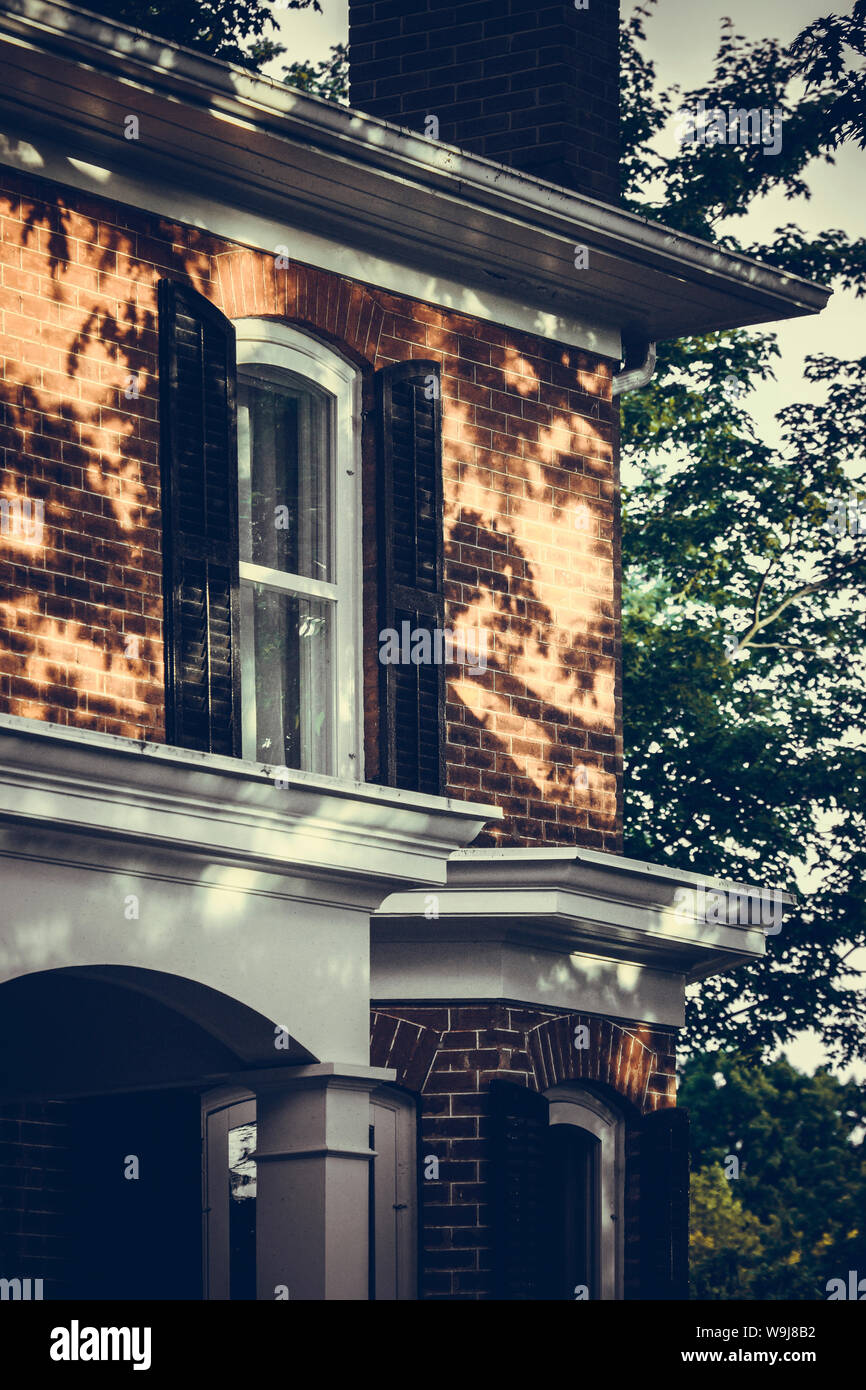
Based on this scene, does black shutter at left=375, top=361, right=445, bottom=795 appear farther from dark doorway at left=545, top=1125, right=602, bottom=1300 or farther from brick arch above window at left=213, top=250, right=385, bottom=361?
dark doorway at left=545, top=1125, right=602, bottom=1300

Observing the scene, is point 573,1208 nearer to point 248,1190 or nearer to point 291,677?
point 248,1190

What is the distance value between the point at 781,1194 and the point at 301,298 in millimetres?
45855

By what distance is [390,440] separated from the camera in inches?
475

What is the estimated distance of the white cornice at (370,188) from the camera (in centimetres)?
1039

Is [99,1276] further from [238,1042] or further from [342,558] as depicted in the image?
[342,558]

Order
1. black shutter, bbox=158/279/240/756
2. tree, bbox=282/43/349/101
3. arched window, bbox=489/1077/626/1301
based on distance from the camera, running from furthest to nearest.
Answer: tree, bbox=282/43/349/101
arched window, bbox=489/1077/626/1301
black shutter, bbox=158/279/240/756

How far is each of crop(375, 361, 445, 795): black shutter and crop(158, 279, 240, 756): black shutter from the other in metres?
1.05

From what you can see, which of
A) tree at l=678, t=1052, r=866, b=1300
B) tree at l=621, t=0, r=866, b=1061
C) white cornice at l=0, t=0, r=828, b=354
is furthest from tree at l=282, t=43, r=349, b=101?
tree at l=678, t=1052, r=866, b=1300

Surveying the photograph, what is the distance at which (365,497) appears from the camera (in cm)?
1206

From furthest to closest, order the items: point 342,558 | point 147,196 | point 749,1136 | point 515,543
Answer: point 749,1136, point 515,543, point 342,558, point 147,196

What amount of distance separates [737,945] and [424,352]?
3.94 m

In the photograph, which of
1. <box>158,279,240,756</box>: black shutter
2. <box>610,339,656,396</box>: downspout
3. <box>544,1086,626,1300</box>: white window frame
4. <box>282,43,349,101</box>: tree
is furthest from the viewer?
<box>282,43,349,101</box>: tree

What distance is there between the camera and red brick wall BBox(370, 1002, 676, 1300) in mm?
11945

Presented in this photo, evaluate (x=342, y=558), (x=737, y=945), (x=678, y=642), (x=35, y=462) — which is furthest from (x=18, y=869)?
(x=678, y=642)
